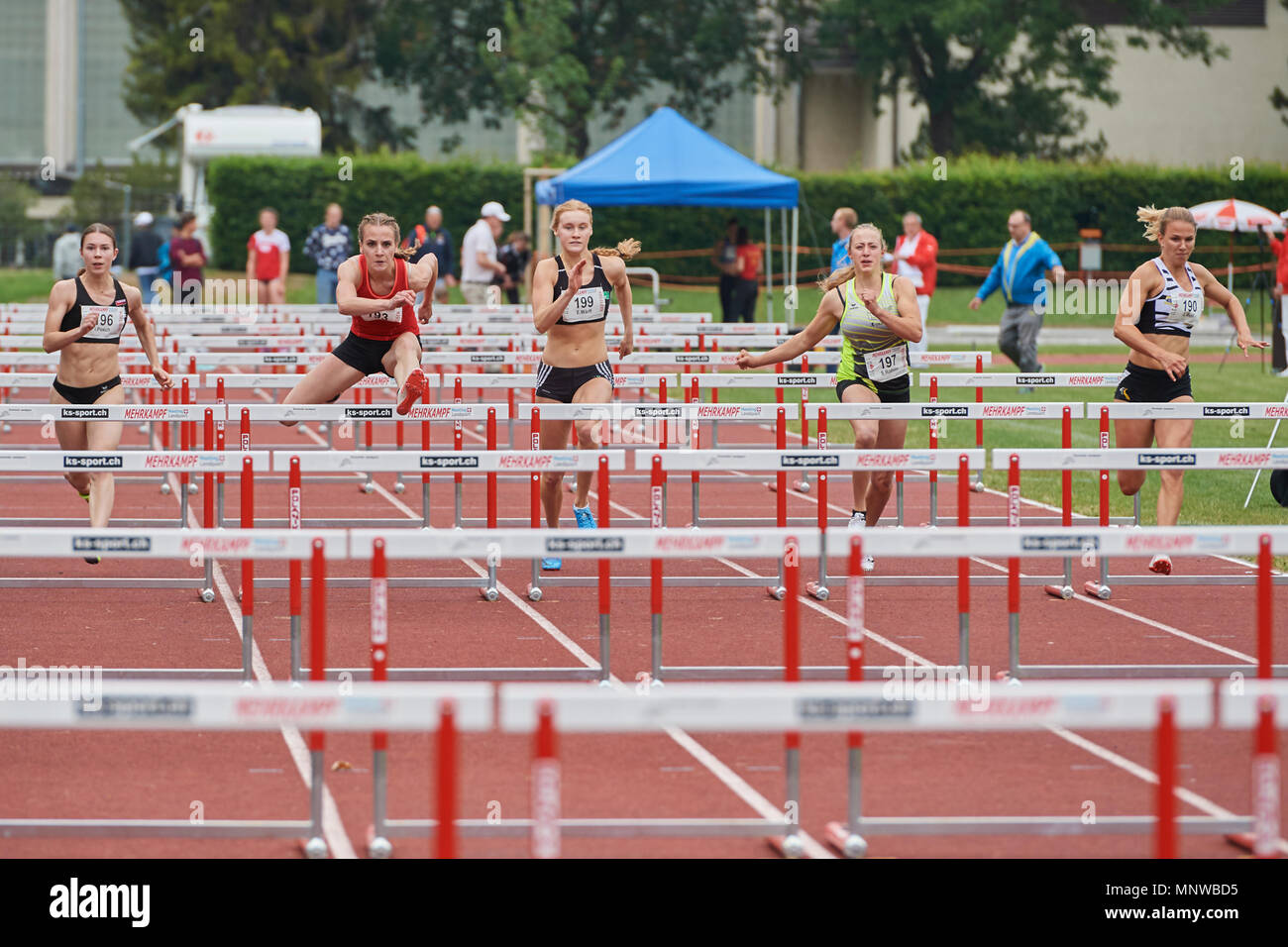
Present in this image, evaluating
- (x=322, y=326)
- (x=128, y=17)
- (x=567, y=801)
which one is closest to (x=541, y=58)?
(x=128, y=17)

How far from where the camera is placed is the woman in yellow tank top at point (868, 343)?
10.4 m

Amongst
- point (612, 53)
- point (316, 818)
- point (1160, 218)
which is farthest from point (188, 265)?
point (612, 53)

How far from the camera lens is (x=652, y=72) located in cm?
5359

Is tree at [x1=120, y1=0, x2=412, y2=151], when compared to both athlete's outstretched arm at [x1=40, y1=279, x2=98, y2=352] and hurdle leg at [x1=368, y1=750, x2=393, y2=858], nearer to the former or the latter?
athlete's outstretched arm at [x1=40, y1=279, x2=98, y2=352]

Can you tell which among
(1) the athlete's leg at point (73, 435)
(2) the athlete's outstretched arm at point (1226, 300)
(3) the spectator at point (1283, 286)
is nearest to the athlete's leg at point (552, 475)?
(1) the athlete's leg at point (73, 435)

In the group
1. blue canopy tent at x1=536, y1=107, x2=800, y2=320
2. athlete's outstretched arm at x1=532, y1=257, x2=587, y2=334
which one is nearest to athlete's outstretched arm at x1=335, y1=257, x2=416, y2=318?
athlete's outstretched arm at x1=532, y1=257, x2=587, y2=334

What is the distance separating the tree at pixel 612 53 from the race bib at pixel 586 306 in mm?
39044

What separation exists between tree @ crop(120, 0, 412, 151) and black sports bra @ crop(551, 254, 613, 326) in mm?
42574

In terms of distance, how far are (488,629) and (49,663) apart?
6.90 feet

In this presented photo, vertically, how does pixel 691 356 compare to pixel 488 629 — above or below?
above

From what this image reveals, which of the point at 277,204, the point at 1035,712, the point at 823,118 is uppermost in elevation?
Answer: the point at 823,118

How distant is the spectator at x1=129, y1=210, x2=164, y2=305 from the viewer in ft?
92.2
